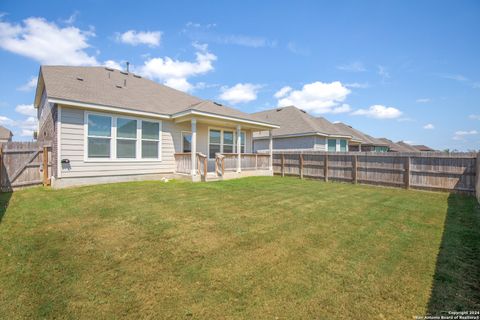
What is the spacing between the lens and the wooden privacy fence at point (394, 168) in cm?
870

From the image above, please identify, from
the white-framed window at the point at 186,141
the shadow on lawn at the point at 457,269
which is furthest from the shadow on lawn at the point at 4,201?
the shadow on lawn at the point at 457,269

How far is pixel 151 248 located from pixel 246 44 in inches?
581

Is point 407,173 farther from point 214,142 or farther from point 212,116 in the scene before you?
point 214,142

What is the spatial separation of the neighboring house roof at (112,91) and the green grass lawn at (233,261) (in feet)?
14.8

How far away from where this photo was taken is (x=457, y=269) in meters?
3.08

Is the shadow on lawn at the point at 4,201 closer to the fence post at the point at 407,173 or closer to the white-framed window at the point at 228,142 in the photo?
the white-framed window at the point at 228,142

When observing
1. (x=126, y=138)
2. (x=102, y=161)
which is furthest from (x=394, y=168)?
(x=102, y=161)

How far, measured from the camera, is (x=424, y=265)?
3.17 metres

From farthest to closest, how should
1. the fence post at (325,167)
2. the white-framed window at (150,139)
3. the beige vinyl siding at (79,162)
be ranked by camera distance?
the fence post at (325,167) → the white-framed window at (150,139) → the beige vinyl siding at (79,162)

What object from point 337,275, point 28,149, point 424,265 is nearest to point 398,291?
point 337,275

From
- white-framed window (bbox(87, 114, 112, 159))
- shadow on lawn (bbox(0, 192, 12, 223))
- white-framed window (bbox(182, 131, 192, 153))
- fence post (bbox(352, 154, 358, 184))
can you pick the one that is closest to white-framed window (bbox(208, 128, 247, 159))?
white-framed window (bbox(182, 131, 192, 153))

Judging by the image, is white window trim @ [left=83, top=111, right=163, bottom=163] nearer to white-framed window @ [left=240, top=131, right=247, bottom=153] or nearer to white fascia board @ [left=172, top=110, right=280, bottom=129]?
white fascia board @ [left=172, top=110, right=280, bottom=129]

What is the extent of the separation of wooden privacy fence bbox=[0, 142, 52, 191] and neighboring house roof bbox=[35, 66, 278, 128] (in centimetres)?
228

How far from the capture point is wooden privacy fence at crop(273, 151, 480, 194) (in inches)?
342
